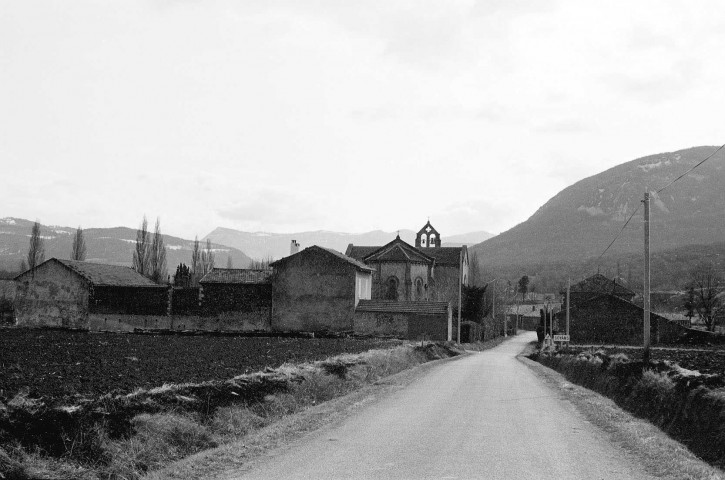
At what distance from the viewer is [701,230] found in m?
157

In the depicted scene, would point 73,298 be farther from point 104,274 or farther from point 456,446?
point 456,446

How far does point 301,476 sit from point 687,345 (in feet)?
193

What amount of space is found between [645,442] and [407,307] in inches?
1748

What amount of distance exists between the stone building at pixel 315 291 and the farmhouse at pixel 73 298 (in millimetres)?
9865

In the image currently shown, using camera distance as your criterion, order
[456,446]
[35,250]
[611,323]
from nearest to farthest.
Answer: [456,446] < [611,323] < [35,250]

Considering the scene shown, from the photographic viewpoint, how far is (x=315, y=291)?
5997 cm

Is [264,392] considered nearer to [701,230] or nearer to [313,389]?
[313,389]

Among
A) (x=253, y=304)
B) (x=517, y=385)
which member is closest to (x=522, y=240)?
(x=253, y=304)

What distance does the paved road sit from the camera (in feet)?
33.6

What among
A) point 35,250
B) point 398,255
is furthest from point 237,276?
point 35,250

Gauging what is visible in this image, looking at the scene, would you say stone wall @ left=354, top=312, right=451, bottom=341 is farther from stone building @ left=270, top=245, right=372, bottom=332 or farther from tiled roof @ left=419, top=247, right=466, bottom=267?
tiled roof @ left=419, top=247, right=466, bottom=267

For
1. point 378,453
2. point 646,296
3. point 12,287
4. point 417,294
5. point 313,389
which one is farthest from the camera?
point 12,287

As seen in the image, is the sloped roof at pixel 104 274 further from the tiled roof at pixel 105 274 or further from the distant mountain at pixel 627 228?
the distant mountain at pixel 627 228

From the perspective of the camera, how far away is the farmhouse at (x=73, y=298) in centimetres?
5997
